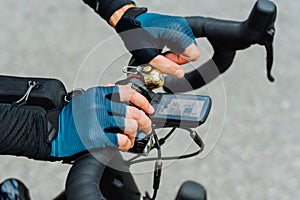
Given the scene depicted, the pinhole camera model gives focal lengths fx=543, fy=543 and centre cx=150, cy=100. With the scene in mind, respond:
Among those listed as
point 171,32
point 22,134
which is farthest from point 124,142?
point 171,32

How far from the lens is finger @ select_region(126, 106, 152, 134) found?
76 cm

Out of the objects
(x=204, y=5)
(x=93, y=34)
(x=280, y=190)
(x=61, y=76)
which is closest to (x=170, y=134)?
(x=280, y=190)

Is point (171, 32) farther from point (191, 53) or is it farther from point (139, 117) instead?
point (139, 117)

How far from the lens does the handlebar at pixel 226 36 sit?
0.91 metres

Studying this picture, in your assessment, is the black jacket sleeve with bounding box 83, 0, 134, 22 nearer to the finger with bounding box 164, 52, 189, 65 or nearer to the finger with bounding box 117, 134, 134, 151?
the finger with bounding box 164, 52, 189, 65

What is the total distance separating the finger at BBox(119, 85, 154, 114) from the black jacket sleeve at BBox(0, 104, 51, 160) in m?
0.13

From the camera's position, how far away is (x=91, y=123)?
2.50 ft

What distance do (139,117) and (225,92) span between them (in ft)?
4.18

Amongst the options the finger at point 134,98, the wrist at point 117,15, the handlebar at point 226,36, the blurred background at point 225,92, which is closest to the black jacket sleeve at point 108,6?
the wrist at point 117,15

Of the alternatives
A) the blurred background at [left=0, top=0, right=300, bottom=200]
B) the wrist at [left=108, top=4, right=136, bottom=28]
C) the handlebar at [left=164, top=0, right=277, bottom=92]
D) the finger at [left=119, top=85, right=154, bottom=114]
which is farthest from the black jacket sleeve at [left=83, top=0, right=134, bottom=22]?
the blurred background at [left=0, top=0, right=300, bottom=200]

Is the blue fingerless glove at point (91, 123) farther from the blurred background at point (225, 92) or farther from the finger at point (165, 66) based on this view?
the blurred background at point (225, 92)

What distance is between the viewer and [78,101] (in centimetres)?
80

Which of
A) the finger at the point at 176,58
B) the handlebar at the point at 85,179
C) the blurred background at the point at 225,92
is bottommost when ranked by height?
the blurred background at the point at 225,92

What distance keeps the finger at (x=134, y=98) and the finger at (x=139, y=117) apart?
2 cm
